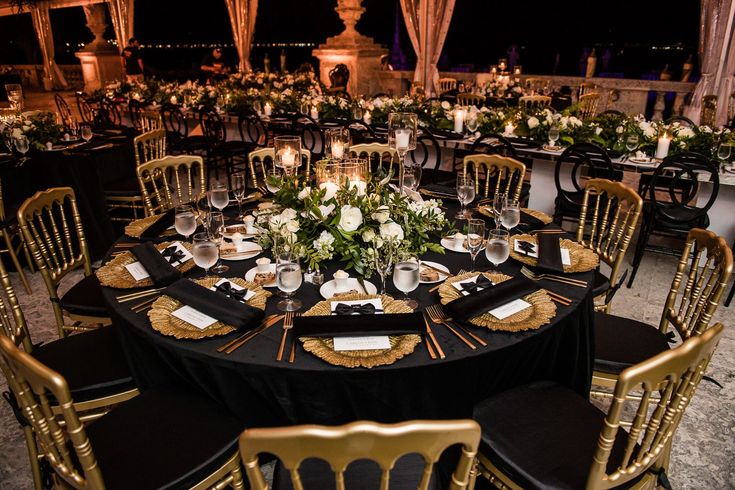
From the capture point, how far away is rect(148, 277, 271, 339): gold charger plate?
4.94ft

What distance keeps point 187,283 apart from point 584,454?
1368 mm

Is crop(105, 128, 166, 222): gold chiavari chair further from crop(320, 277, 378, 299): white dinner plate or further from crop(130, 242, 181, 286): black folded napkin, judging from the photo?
crop(320, 277, 378, 299): white dinner plate

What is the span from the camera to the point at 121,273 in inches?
74.4

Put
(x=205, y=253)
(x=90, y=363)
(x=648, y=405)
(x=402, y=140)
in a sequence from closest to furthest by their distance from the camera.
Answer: (x=648, y=405), (x=205, y=253), (x=90, y=363), (x=402, y=140)

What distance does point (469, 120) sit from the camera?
4781mm

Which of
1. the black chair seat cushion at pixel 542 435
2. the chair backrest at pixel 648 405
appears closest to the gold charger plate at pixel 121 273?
the black chair seat cushion at pixel 542 435

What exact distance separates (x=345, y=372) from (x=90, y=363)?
1.08 m

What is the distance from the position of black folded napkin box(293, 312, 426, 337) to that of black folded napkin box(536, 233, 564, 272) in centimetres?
66

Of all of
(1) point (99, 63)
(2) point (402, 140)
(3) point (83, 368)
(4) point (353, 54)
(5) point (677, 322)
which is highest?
(4) point (353, 54)

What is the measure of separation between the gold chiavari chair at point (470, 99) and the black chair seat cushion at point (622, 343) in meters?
5.61

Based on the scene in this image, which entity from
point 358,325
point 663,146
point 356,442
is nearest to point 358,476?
point 358,325

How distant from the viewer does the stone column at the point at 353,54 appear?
30.0 feet

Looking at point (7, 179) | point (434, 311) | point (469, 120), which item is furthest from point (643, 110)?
point (7, 179)

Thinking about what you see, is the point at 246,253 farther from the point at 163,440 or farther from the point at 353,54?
the point at 353,54
